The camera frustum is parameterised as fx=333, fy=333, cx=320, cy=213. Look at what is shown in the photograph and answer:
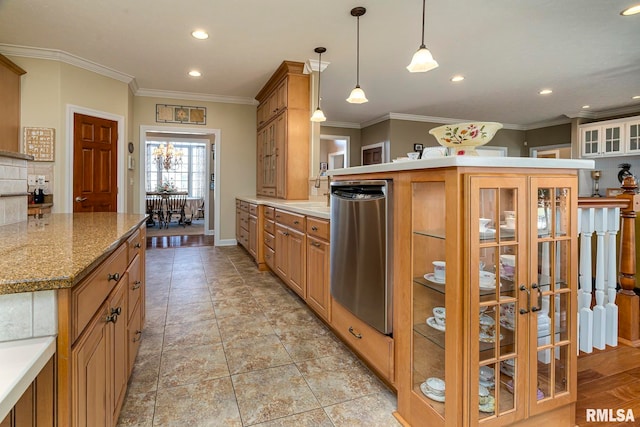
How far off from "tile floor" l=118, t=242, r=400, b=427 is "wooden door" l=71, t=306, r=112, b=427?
46cm

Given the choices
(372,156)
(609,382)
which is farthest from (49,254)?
(372,156)

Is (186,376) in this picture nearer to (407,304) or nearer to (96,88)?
(407,304)

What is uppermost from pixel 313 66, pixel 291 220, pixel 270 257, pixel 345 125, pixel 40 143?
pixel 345 125

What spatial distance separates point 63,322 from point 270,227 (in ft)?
9.92

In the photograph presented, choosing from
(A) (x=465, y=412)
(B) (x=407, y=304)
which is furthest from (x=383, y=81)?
(A) (x=465, y=412)

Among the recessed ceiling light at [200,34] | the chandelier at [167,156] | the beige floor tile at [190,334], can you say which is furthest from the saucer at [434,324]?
the chandelier at [167,156]

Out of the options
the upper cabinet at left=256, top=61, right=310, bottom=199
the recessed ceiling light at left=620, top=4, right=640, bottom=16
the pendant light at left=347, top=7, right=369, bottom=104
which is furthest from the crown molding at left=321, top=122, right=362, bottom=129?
the recessed ceiling light at left=620, top=4, right=640, bottom=16

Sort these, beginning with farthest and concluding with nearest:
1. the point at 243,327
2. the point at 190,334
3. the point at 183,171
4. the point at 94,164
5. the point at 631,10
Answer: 1. the point at 183,171
2. the point at 94,164
3. the point at 631,10
4. the point at 243,327
5. the point at 190,334

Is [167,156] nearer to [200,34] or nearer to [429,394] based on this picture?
[200,34]

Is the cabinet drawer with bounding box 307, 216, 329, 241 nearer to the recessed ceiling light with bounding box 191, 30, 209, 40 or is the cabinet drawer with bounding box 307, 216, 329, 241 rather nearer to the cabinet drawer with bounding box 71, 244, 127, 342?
the cabinet drawer with bounding box 71, 244, 127, 342

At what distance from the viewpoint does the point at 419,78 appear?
4867 millimetres

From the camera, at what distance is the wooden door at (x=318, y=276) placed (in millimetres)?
2297

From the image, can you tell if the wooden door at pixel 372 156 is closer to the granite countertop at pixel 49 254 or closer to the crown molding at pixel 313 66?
the crown molding at pixel 313 66

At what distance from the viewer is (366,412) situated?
61.3 inches
